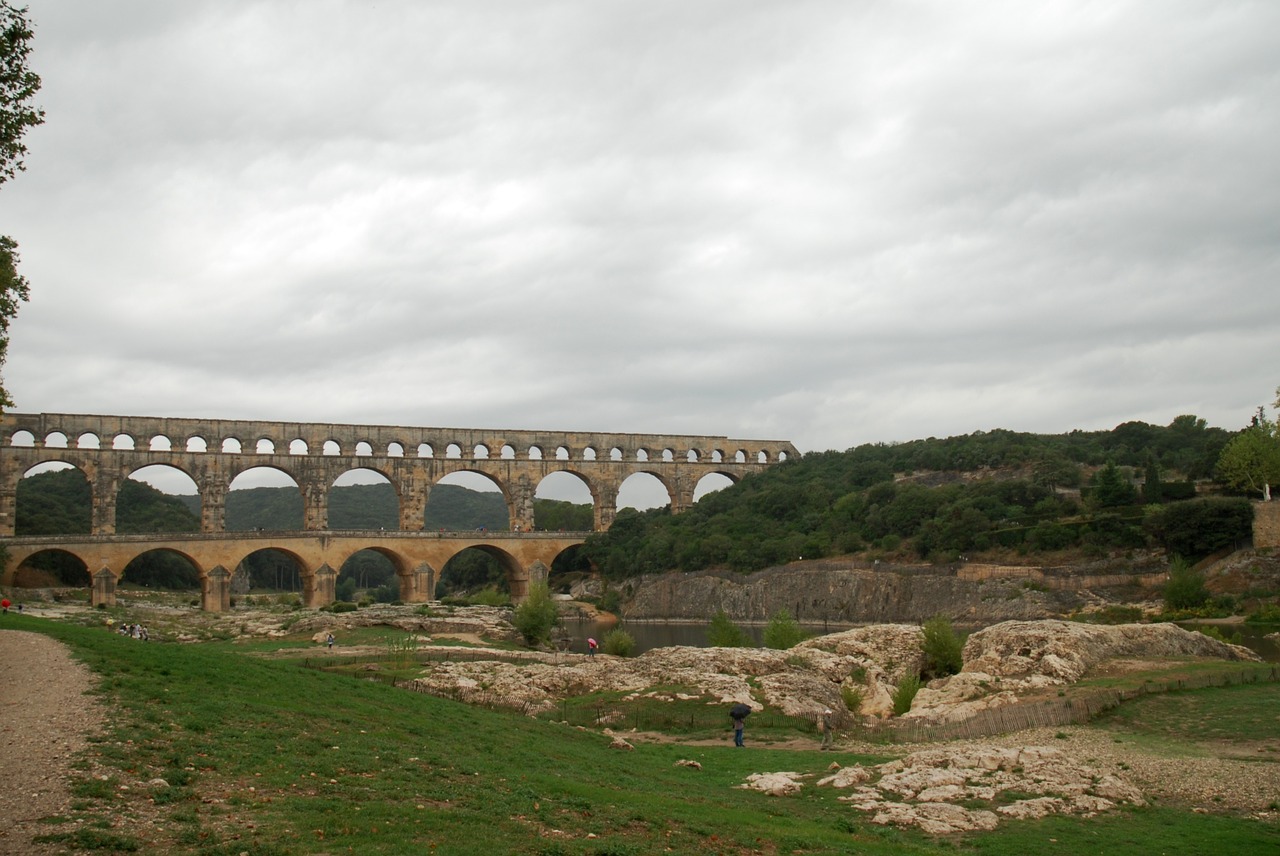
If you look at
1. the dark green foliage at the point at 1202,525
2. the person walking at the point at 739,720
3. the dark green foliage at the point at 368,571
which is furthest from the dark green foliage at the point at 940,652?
the dark green foliage at the point at 368,571

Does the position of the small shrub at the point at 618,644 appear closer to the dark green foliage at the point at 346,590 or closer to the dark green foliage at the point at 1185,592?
the dark green foliage at the point at 1185,592

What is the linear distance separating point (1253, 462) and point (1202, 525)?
19.2 feet

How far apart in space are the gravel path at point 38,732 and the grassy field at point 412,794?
0.71 feet

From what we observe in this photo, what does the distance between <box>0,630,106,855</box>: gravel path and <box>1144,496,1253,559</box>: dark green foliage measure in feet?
159

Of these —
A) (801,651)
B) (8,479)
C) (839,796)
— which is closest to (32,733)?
(839,796)

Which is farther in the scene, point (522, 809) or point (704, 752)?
point (704, 752)

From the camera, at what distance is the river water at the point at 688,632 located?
3503cm

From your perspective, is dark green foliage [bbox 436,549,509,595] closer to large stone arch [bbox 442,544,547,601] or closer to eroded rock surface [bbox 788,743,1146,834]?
large stone arch [bbox 442,544,547,601]

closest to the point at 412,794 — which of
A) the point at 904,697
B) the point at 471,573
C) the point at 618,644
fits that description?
the point at 904,697

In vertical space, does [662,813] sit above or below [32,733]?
below

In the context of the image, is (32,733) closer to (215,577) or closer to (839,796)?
(839,796)

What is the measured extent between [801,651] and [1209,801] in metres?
15.1

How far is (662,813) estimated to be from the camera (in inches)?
452

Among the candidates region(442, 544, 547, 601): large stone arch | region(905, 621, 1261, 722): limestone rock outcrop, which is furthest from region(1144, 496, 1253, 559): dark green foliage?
region(442, 544, 547, 601): large stone arch
